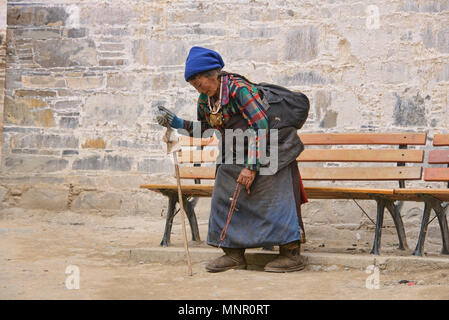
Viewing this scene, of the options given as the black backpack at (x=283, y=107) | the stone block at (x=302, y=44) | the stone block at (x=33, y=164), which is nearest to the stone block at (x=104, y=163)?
the stone block at (x=33, y=164)

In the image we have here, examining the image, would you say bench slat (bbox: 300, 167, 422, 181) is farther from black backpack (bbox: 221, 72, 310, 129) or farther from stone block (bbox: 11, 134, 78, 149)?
stone block (bbox: 11, 134, 78, 149)

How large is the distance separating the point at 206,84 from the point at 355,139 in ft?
5.32

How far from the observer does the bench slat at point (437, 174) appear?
13.8ft

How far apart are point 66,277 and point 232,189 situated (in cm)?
113

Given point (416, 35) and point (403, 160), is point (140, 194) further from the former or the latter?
point (416, 35)

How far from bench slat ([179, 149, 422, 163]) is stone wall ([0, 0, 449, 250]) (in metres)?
0.82

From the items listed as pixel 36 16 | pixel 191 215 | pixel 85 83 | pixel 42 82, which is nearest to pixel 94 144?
pixel 85 83

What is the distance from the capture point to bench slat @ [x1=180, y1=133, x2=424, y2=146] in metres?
4.55

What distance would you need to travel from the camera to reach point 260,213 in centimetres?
367

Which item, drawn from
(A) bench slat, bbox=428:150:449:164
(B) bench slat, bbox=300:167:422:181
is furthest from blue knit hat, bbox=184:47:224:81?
(A) bench slat, bbox=428:150:449:164

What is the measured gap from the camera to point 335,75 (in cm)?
553

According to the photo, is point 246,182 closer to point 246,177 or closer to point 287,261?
point 246,177

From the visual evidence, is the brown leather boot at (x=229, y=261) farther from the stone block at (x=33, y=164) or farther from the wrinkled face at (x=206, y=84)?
the stone block at (x=33, y=164)

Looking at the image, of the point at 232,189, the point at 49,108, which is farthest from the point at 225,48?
the point at 232,189
